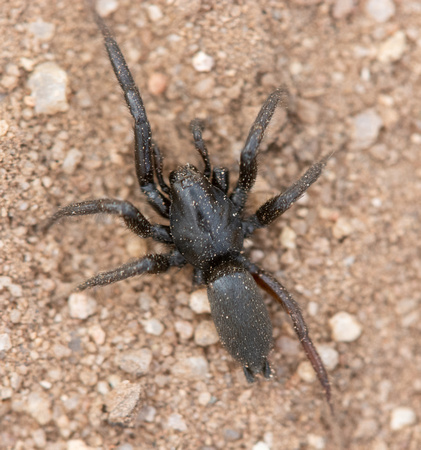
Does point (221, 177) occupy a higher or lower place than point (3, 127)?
lower

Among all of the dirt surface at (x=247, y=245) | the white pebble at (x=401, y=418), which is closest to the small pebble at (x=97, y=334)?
the dirt surface at (x=247, y=245)

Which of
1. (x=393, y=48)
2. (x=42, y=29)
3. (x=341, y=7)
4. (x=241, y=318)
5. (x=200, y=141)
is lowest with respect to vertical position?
(x=241, y=318)

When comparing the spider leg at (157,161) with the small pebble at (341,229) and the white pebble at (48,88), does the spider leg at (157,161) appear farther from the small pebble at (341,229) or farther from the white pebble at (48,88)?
the small pebble at (341,229)

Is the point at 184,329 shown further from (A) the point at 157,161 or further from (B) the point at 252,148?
(B) the point at 252,148

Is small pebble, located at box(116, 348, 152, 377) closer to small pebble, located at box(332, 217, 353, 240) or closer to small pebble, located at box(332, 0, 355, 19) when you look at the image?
small pebble, located at box(332, 217, 353, 240)

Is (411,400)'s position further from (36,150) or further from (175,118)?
(36,150)

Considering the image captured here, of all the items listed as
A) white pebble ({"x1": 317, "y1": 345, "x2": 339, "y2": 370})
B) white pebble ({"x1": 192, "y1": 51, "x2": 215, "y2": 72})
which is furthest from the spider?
white pebble ({"x1": 192, "y1": 51, "x2": 215, "y2": 72})

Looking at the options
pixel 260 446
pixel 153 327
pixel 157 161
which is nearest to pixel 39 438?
pixel 153 327
